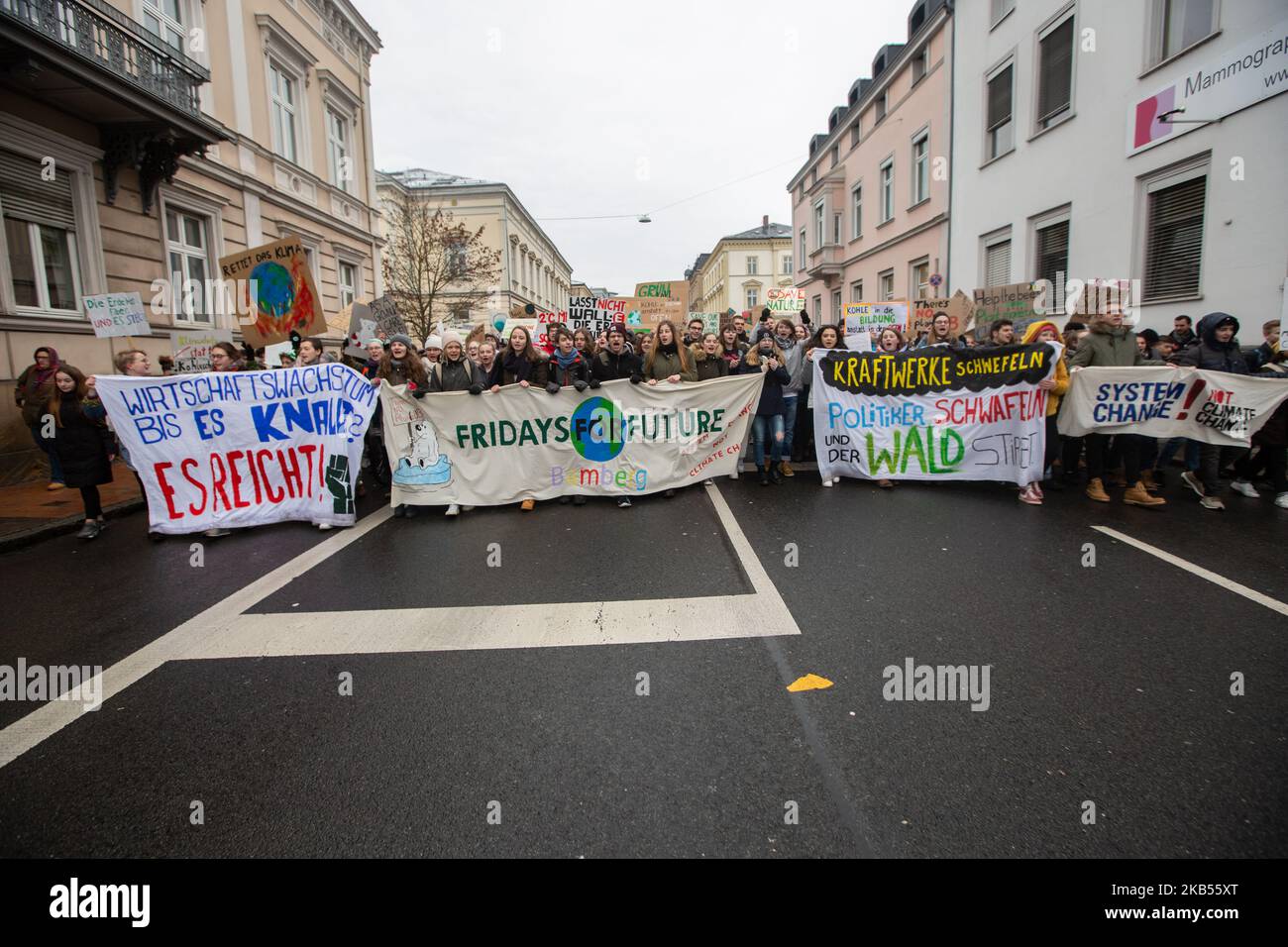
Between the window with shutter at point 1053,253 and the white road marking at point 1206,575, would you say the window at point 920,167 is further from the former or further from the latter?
the white road marking at point 1206,575

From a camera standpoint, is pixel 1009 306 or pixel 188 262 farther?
pixel 188 262

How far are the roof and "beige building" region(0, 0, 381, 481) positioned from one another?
198 ft

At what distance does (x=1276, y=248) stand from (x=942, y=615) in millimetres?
9397

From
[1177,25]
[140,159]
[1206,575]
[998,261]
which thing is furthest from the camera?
[998,261]

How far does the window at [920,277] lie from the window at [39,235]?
66.2 ft

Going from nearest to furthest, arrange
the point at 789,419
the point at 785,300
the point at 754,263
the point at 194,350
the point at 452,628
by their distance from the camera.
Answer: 1. the point at 452,628
2. the point at 789,419
3. the point at 194,350
4. the point at 785,300
5. the point at 754,263

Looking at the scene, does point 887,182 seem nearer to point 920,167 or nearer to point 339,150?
point 920,167

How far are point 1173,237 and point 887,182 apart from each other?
14.6 m

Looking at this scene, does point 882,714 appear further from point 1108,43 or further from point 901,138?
point 901,138

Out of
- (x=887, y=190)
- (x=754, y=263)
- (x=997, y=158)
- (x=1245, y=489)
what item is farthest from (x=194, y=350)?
(x=754, y=263)

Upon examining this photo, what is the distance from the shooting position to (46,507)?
7.59 metres

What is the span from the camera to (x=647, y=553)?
532 cm

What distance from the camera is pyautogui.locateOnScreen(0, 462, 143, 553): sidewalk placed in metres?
6.42
